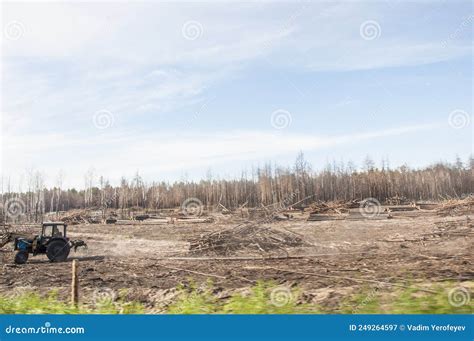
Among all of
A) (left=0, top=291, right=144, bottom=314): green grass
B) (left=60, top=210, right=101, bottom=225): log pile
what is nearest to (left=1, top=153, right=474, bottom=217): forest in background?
(left=60, top=210, right=101, bottom=225): log pile

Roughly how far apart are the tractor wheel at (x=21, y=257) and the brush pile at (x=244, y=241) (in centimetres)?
580

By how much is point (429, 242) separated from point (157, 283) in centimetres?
1051

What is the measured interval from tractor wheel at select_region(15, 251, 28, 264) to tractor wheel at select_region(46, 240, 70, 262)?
2.65ft

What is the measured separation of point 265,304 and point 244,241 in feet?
28.6

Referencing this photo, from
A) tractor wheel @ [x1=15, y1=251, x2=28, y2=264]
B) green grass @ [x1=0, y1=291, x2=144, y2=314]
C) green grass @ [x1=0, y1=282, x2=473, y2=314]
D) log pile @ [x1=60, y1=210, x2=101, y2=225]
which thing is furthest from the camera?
log pile @ [x1=60, y1=210, x2=101, y2=225]

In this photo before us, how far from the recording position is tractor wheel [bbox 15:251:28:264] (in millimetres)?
13676

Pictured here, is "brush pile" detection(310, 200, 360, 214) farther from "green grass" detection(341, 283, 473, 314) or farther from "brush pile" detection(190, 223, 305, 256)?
"green grass" detection(341, 283, 473, 314)

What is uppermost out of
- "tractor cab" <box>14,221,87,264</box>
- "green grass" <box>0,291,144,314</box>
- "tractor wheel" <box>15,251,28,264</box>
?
"tractor cab" <box>14,221,87,264</box>

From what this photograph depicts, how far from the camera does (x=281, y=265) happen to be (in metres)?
12.2

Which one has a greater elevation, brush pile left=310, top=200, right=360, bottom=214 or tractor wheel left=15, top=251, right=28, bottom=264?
brush pile left=310, top=200, right=360, bottom=214

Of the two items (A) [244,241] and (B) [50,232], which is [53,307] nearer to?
(B) [50,232]

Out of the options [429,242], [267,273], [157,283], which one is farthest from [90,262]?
[429,242]

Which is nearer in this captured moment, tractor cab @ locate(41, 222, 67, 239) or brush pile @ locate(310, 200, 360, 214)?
tractor cab @ locate(41, 222, 67, 239)

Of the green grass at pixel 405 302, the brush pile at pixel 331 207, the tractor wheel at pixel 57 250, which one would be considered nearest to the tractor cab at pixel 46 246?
the tractor wheel at pixel 57 250
